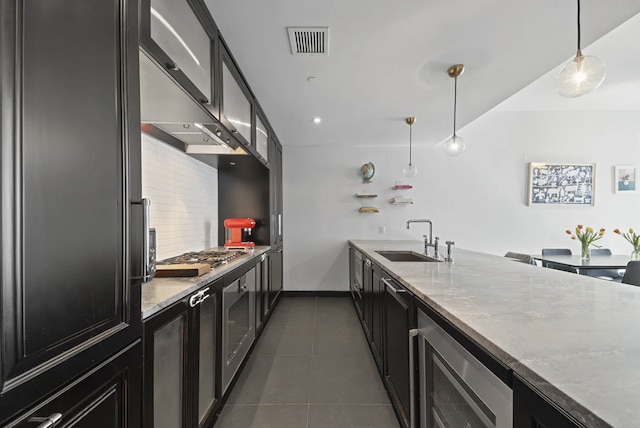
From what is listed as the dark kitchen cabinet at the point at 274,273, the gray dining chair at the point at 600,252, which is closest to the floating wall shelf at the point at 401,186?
the dark kitchen cabinet at the point at 274,273

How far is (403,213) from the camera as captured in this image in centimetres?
478

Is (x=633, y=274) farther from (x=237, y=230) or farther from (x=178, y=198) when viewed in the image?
(x=178, y=198)

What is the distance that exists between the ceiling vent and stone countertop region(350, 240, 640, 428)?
1551 millimetres

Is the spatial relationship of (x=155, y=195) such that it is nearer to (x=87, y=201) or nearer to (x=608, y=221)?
(x=87, y=201)

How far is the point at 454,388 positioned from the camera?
99 cm

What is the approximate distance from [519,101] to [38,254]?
17.9ft

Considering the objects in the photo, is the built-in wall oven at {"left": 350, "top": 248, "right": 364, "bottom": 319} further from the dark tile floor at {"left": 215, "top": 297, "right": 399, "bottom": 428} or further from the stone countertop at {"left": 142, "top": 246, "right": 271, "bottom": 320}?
the stone countertop at {"left": 142, "top": 246, "right": 271, "bottom": 320}

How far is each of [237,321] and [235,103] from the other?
5.33ft

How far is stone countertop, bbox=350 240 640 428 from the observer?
49cm

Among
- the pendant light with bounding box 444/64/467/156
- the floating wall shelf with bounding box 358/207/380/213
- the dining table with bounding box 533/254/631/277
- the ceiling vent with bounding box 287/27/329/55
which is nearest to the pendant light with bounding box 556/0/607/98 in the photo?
the pendant light with bounding box 444/64/467/156

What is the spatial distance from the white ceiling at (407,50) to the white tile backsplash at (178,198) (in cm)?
93

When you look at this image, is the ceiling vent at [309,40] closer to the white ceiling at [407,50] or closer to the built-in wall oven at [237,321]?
the white ceiling at [407,50]

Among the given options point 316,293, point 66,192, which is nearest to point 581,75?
point 66,192

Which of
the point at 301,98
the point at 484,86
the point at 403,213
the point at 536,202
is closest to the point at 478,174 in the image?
the point at 536,202
